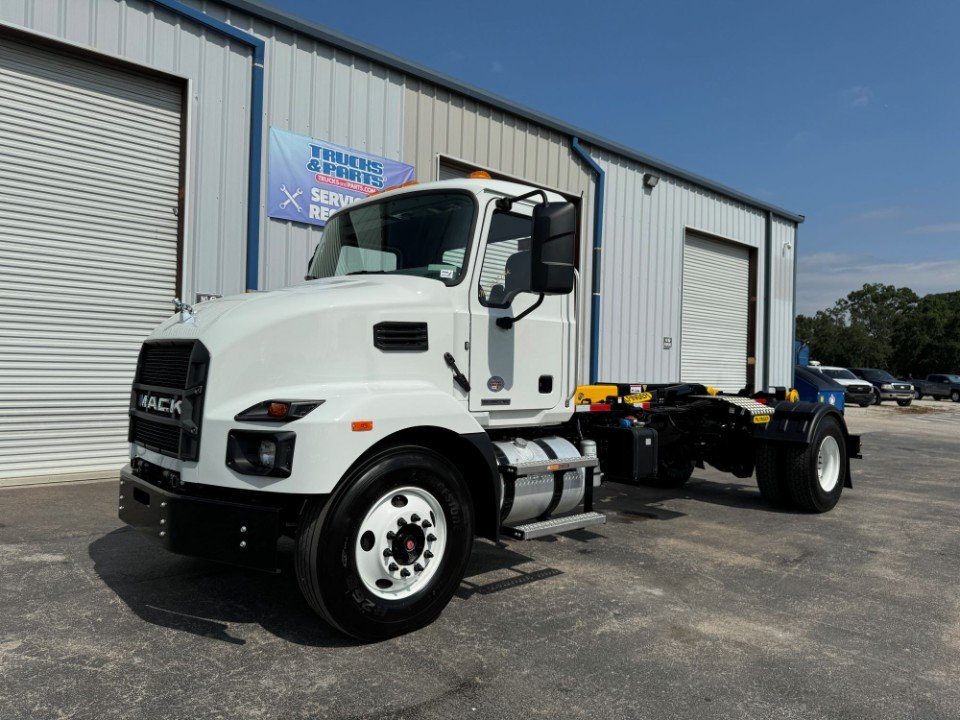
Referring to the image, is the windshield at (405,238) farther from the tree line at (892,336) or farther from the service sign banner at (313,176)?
the tree line at (892,336)

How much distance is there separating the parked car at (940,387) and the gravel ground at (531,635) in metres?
43.2

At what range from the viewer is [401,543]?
382 centimetres

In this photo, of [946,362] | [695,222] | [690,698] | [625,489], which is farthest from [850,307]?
[690,698]

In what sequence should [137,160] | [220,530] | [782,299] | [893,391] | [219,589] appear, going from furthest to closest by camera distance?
[893,391] → [782,299] → [137,160] → [219,589] → [220,530]

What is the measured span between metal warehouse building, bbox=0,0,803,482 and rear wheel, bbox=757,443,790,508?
20.9 feet

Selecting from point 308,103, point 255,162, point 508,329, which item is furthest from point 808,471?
point 308,103

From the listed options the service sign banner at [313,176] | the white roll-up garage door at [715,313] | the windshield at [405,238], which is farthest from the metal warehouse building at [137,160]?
the white roll-up garage door at [715,313]

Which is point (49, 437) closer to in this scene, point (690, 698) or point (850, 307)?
point (690, 698)

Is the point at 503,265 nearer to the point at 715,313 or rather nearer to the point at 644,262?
the point at 644,262

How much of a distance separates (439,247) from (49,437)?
6.23 m

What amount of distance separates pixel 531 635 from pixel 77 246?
293 inches

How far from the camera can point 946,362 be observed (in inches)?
2662

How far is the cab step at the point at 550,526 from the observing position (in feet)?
14.6

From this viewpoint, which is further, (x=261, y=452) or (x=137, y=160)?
(x=137, y=160)
